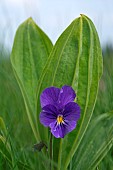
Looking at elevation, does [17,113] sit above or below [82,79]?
below

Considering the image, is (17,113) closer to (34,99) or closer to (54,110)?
(34,99)

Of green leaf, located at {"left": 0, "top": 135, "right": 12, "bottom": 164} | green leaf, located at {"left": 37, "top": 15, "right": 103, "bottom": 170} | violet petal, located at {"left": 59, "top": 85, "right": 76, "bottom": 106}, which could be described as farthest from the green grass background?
violet petal, located at {"left": 59, "top": 85, "right": 76, "bottom": 106}

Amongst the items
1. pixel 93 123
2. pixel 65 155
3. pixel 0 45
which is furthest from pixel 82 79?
pixel 0 45

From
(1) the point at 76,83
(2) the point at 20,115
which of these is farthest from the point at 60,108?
(2) the point at 20,115

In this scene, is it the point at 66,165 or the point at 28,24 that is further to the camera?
the point at 28,24

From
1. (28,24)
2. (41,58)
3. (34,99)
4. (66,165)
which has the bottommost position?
(66,165)

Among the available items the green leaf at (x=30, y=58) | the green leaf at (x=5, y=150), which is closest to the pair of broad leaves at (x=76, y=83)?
the green leaf at (x=30, y=58)
